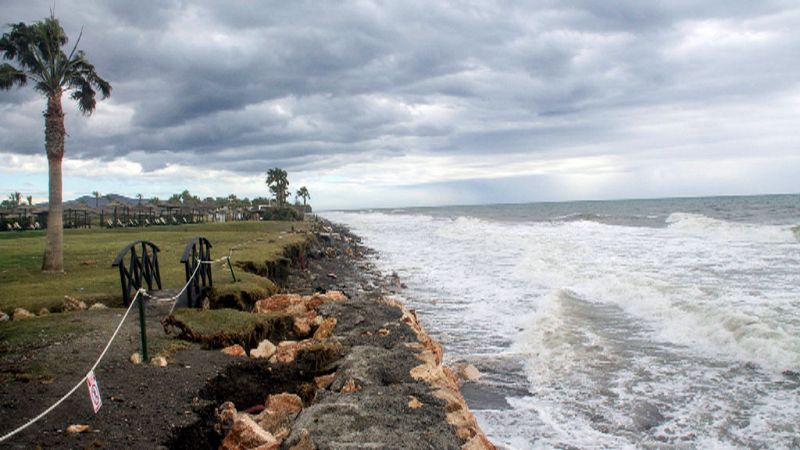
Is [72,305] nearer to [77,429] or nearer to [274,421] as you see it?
[77,429]

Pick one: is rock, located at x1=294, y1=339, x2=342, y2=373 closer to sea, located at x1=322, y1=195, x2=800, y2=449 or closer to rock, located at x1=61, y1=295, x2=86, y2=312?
sea, located at x1=322, y1=195, x2=800, y2=449

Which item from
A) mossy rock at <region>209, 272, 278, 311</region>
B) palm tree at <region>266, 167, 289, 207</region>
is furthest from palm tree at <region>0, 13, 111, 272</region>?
palm tree at <region>266, 167, 289, 207</region>

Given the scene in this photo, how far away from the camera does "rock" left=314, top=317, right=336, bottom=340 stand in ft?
31.6

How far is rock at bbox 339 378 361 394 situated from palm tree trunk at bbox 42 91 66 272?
1307 cm

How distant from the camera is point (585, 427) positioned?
24.3 ft

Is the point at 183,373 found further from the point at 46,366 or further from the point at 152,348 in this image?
the point at 46,366

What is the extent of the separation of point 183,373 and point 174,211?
60.5m

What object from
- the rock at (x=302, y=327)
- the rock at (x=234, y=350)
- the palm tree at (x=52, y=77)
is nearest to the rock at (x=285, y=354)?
the rock at (x=234, y=350)

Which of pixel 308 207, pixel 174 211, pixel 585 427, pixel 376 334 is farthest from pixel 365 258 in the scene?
pixel 308 207

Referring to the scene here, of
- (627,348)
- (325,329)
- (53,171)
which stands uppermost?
(53,171)

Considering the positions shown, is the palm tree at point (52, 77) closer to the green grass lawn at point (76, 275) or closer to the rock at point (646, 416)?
the green grass lawn at point (76, 275)

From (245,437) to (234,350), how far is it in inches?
150

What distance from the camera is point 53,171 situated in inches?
621

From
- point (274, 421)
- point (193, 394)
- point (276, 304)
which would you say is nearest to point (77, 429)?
point (193, 394)
